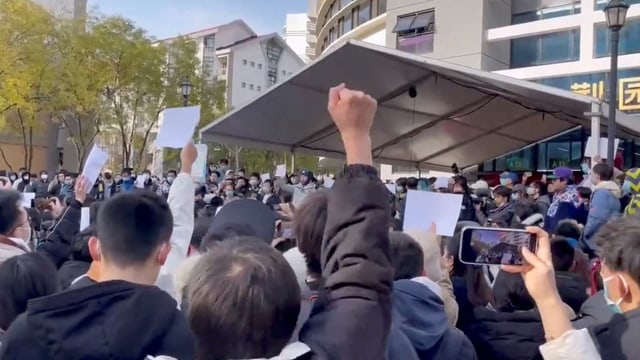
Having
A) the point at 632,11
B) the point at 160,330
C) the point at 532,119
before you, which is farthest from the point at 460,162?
the point at 160,330

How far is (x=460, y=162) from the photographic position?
62.1 ft

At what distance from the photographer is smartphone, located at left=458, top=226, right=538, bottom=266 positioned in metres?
2.01

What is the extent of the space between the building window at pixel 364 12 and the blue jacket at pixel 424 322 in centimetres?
3334

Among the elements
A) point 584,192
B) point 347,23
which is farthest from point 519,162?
point 584,192

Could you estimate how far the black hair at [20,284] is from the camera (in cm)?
258

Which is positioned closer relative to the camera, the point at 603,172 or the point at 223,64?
the point at 603,172

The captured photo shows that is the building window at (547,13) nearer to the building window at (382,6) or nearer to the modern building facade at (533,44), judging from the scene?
the modern building facade at (533,44)

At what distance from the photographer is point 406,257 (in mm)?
2865

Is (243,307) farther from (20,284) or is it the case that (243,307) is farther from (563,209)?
(563,209)

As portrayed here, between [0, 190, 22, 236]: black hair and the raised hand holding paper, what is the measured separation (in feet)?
2.97

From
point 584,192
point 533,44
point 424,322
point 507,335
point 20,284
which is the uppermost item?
point 533,44

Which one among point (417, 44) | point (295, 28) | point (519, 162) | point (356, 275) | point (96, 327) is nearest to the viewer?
point (356, 275)

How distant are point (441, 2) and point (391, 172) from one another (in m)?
7.10

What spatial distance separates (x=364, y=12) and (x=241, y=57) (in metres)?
35.4
